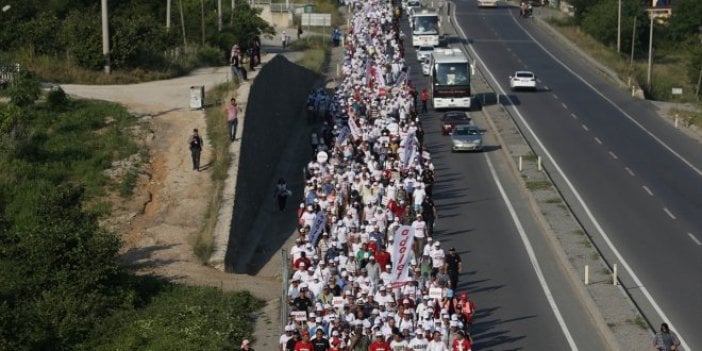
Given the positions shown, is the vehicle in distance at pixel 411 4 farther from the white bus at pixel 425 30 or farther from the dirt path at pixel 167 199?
the dirt path at pixel 167 199

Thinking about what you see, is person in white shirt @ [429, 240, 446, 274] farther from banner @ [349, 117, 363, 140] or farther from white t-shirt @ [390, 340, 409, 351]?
banner @ [349, 117, 363, 140]

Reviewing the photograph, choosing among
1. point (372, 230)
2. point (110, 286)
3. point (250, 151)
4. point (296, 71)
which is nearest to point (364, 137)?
point (250, 151)

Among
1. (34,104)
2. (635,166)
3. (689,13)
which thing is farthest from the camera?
(689,13)

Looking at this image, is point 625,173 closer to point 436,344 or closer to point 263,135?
point 263,135

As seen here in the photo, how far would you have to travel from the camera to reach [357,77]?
2581 inches

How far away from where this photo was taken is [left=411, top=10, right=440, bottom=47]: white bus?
94.6 meters

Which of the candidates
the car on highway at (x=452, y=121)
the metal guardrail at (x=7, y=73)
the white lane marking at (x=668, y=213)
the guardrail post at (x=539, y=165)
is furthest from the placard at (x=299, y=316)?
the car on highway at (x=452, y=121)

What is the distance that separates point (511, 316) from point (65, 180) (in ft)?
53.5

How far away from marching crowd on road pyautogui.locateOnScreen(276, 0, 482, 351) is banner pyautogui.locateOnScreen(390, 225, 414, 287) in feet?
0.07

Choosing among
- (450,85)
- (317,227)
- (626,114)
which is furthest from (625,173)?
(317,227)

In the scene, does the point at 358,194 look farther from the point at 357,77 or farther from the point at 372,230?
the point at 357,77

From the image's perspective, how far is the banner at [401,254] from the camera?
31.8m

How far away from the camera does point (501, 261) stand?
39.3 m

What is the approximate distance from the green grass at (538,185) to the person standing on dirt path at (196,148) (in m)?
10.8
